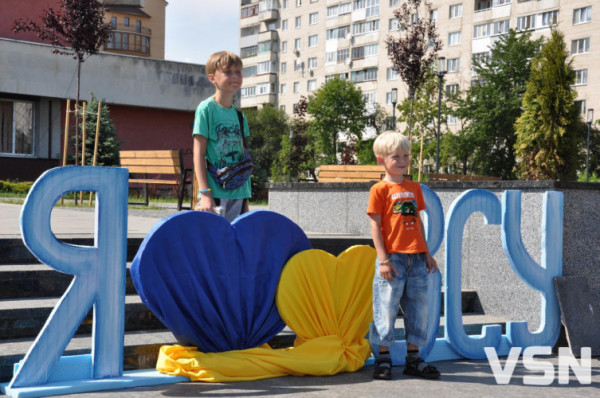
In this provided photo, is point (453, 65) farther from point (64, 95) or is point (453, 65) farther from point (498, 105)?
point (64, 95)

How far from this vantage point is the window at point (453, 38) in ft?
210

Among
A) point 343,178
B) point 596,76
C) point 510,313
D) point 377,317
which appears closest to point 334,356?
point 377,317

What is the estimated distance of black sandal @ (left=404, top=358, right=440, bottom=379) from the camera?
4852mm

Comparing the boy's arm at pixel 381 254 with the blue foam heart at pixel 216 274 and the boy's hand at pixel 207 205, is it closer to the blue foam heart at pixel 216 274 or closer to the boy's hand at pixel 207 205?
the blue foam heart at pixel 216 274

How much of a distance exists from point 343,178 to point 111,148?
13.6 meters

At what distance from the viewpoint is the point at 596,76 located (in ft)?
177

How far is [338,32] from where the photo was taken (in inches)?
3046

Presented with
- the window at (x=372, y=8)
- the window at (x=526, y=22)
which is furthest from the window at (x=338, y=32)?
the window at (x=526, y=22)

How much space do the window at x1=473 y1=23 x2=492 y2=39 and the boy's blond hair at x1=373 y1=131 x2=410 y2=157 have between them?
59919 mm

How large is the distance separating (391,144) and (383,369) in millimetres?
1486

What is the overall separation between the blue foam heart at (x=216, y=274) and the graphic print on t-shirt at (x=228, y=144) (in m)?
0.40

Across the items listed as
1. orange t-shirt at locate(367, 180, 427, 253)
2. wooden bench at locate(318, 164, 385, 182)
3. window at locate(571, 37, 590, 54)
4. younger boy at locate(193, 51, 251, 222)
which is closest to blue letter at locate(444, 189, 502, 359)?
orange t-shirt at locate(367, 180, 427, 253)

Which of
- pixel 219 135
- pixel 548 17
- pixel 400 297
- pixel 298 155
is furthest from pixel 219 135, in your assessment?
pixel 548 17

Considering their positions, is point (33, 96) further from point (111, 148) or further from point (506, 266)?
point (506, 266)
